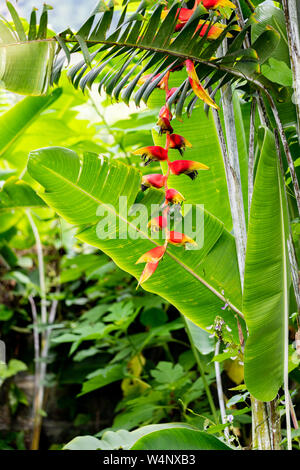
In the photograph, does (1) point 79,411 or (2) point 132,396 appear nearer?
(2) point 132,396

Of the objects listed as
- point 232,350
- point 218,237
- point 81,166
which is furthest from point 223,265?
point 81,166

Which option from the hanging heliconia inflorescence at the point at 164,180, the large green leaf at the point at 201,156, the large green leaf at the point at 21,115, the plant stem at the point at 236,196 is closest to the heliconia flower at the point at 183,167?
the hanging heliconia inflorescence at the point at 164,180

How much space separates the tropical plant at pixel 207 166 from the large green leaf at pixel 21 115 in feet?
1.53

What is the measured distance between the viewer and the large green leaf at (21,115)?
121cm

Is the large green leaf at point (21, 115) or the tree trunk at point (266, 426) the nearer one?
the tree trunk at point (266, 426)

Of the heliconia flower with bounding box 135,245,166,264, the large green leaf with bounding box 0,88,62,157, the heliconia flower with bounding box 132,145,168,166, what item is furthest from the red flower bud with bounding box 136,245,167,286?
the large green leaf with bounding box 0,88,62,157

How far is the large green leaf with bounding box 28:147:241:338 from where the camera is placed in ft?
2.48

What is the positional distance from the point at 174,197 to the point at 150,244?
269 millimetres

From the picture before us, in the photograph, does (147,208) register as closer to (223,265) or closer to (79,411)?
(223,265)

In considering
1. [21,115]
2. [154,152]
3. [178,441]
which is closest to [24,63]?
[154,152]

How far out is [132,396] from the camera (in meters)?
1.58

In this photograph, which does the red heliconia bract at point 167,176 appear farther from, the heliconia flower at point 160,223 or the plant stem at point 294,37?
the plant stem at point 294,37

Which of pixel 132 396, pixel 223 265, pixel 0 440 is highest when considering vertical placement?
pixel 223 265
